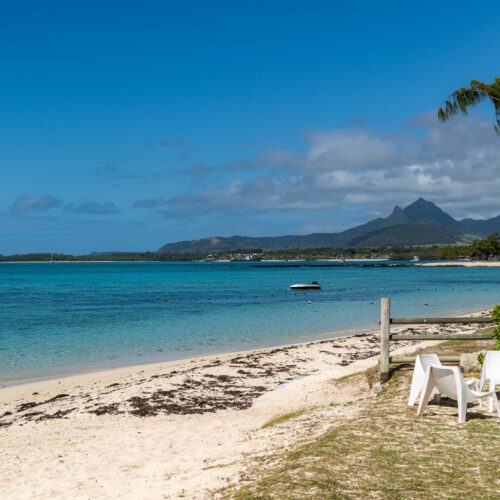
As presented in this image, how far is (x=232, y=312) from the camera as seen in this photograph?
4384 cm

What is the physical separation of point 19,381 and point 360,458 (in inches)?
585

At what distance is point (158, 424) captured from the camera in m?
12.4

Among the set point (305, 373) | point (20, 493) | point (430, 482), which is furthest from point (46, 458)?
point (305, 373)

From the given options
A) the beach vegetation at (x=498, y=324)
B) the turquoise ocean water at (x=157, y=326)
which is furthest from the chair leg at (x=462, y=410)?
the turquoise ocean water at (x=157, y=326)

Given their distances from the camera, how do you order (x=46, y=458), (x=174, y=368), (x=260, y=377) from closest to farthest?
(x=46, y=458) → (x=260, y=377) → (x=174, y=368)

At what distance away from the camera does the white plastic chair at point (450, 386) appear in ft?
29.7

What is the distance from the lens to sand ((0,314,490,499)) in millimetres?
8172

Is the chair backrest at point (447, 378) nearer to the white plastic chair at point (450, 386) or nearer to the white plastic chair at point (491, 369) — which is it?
the white plastic chair at point (450, 386)

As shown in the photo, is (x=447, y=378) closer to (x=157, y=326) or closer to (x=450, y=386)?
(x=450, y=386)

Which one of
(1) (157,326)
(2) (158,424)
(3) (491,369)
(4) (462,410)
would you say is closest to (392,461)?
(4) (462,410)

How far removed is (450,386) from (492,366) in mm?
1120

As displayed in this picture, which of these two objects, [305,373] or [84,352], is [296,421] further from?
[84,352]

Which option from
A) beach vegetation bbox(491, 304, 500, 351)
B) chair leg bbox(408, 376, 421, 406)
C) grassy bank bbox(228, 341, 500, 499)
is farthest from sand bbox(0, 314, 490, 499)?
beach vegetation bbox(491, 304, 500, 351)

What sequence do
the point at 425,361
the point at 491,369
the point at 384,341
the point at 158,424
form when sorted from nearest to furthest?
the point at 491,369
the point at 425,361
the point at 158,424
the point at 384,341
